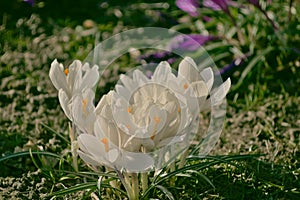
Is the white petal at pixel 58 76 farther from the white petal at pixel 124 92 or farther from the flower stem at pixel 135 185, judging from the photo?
the flower stem at pixel 135 185

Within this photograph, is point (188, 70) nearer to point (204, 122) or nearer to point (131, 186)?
point (131, 186)

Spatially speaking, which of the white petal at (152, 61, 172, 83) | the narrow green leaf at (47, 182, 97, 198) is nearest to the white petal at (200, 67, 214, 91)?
the white petal at (152, 61, 172, 83)

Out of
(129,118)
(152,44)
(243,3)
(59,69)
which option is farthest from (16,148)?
(243,3)

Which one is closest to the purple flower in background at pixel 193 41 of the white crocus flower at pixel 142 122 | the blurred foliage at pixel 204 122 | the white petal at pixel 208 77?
the blurred foliage at pixel 204 122

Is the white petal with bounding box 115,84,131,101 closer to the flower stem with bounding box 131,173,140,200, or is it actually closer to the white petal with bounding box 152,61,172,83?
the white petal with bounding box 152,61,172,83

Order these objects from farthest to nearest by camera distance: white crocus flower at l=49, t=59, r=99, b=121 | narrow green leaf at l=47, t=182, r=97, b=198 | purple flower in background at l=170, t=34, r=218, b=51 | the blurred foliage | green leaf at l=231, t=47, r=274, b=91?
1. purple flower in background at l=170, t=34, r=218, b=51
2. green leaf at l=231, t=47, r=274, b=91
3. the blurred foliage
4. white crocus flower at l=49, t=59, r=99, b=121
5. narrow green leaf at l=47, t=182, r=97, b=198

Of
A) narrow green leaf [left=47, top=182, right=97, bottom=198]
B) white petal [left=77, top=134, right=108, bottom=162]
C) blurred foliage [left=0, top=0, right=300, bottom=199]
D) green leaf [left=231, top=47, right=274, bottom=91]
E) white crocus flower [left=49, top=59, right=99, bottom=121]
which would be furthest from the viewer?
green leaf [left=231, top=47, right=274, bottom=91]

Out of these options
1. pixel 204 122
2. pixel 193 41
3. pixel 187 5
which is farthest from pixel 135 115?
pixel 187 5
